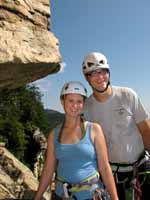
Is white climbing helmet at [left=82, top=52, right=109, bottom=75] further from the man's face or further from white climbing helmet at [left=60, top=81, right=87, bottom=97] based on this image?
white climbing helmet at [left=60, top=81, right=87, bottom=97]

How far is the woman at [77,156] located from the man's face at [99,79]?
60cm

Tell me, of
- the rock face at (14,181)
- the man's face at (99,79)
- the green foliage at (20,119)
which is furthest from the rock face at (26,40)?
the green foliage at (20,119)

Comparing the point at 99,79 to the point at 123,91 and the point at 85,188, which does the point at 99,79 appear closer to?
the point at 123,91

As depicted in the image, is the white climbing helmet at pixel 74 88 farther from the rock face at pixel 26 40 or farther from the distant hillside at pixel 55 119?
the rock face at pixel 26 40

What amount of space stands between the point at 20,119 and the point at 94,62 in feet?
208

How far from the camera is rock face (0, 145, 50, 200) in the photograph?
1173 centimetres

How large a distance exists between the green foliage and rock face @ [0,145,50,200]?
31.2 meters

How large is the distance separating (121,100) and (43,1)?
3.16 metres

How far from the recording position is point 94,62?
6.08 meters

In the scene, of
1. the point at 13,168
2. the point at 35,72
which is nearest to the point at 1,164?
the point at 13,168

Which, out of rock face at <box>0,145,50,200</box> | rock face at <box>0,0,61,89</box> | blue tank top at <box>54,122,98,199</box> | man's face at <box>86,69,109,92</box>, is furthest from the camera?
rock face at <box>0,145,50,200</box>

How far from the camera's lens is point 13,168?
14.4m

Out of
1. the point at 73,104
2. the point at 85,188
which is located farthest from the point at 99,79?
the point at 85,188

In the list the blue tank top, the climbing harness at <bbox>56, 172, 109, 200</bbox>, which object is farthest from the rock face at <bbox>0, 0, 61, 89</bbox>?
the climbing harness at <bbox>56, 172, 109, 200</bbox>
